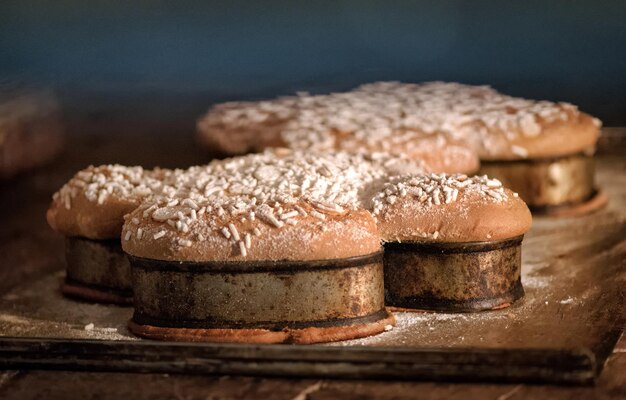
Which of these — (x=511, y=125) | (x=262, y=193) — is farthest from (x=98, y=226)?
(x=511, y=125)

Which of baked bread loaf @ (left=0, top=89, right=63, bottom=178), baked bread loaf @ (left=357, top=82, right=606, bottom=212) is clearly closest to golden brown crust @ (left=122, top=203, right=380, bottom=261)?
baked bread loaf @ (left=357, top=82, right=606, bottom=212)

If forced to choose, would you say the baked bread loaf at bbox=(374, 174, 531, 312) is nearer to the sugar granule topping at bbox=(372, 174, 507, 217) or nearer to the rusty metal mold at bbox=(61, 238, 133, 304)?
the sugar granule topping at bbox=(372, 174, 507, 217)

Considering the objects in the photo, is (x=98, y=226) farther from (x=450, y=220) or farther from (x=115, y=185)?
(x=450, y=220)

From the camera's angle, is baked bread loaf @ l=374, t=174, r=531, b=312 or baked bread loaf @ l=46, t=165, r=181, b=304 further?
baked bread loaf @ l=46, t=165, r=181, b=304

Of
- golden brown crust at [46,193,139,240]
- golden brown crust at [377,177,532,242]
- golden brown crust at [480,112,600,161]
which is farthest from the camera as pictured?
golden brown crust at [480,112,600,161]

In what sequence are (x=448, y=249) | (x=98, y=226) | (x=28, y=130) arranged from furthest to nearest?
1. (x=28, y=130)
2. (x=98, y=226)
3. (x=448, y=249)

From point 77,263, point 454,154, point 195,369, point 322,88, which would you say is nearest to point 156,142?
point 322,88
